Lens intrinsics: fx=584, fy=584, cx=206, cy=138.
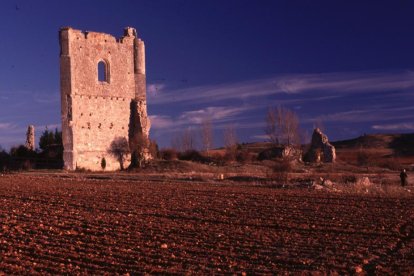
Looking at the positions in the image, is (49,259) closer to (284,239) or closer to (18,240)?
(18,240)

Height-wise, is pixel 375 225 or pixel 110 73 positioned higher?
pixel 110 73

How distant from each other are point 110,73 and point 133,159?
652cm

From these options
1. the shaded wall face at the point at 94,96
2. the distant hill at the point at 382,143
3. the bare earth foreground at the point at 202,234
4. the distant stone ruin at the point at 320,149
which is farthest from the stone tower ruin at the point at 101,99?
the distant hill at the point at 382,143

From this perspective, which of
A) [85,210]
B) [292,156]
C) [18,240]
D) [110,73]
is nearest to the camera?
[18,240]

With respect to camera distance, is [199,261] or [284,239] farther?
[284,239]

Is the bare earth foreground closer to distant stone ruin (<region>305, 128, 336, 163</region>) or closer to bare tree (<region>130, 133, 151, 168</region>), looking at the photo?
bare tree (<region>130, 133, 151, 168</region>)

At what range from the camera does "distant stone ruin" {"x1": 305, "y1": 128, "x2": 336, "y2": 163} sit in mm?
48881

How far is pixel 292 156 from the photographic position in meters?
47.7

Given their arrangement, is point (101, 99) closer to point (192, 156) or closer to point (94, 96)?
point (94, 96)

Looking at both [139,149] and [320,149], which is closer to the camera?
[139,149]

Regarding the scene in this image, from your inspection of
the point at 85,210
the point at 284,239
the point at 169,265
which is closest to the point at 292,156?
the point at 85,210

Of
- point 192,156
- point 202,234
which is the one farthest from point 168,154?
point 202,234

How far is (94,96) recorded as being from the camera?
132 feet

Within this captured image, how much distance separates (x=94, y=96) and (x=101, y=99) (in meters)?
0.55
